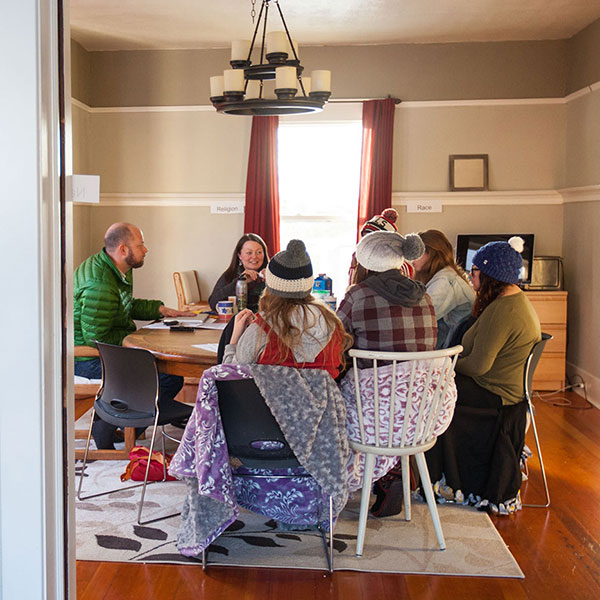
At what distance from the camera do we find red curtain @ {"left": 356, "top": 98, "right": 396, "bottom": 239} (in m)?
6.51

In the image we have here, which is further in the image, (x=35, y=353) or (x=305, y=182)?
(x=305, y=182)

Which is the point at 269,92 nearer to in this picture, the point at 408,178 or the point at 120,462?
the point at 408,178

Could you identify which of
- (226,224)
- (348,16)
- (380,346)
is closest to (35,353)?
(380,346)

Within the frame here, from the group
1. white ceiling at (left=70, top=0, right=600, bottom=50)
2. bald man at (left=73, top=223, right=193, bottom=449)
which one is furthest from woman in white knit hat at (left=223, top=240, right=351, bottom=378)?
white ceiling at (left=70, top=0, right=600, bottom=50)

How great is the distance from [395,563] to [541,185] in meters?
4.53

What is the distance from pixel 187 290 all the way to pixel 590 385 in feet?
11.1

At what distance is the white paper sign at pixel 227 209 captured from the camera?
268 inches

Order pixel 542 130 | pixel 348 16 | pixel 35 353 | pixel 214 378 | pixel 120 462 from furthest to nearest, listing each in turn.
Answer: pixel 542 130, pixel 348 16, pixel 120 462, pixel 214 378, pixel 35 353

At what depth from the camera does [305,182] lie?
22.5 feet

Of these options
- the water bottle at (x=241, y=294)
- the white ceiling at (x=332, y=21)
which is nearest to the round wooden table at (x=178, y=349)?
the water bottle at (x=241, y=294)

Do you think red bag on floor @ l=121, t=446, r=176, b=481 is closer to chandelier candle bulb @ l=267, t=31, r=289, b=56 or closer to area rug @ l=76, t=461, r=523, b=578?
area rug @ l=76, t=461, r=523, b=578

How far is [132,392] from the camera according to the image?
3.36 m

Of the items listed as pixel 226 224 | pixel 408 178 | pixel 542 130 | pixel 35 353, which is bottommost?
pixel 35 353

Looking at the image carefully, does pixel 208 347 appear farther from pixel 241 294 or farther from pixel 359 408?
pixel 359 408
